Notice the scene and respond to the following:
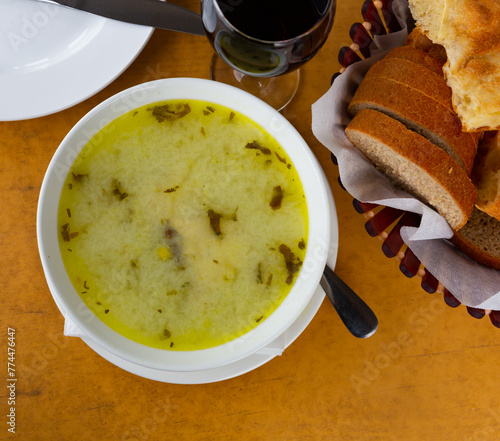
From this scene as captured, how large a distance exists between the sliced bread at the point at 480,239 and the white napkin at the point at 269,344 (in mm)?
395

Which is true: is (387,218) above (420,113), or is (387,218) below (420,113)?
below

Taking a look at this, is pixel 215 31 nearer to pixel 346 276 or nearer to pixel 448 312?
pixel 346 276

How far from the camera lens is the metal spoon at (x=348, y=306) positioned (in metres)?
0.86

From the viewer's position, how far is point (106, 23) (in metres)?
0.94

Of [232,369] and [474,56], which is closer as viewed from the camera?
[474,56]

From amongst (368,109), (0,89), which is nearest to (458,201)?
(368,109)

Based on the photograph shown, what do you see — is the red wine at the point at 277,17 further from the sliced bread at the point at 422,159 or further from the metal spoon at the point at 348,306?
the metal spoon at the point at 348,306

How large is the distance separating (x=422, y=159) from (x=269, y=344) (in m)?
0.44

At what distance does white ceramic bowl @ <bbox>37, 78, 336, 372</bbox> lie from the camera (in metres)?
0.81

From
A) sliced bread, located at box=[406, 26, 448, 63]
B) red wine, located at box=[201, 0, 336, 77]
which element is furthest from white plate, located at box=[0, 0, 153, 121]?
sliced bread, located at box=[406, 26, 448, 63]

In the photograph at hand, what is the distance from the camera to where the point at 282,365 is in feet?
3.22

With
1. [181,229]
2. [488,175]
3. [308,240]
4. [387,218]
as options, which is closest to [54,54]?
[181,229]

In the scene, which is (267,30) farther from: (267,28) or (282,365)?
(282,365)

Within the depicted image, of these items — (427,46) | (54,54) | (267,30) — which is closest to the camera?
(267,30)
